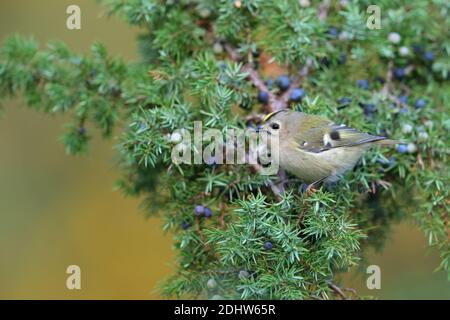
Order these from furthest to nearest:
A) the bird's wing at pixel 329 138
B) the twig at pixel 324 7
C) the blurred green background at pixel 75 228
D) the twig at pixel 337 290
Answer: the blurred green background at pixel 75 228 → the twig at pixel 324 7 → the bird's wing at pixel 329 138 → the twig at pixel 337 290

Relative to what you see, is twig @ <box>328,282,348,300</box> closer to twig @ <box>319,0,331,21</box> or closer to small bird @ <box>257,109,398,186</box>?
small bird @ <box>257,109,398,186</box>

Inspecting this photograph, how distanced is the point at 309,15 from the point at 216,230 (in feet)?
3.25

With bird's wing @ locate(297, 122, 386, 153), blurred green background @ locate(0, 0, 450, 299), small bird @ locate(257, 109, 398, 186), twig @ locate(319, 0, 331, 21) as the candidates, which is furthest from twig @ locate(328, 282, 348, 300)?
blurred green background @ locate(0, 0, 450, 299)

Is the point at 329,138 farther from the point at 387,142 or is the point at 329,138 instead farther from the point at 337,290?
the point at 337,290

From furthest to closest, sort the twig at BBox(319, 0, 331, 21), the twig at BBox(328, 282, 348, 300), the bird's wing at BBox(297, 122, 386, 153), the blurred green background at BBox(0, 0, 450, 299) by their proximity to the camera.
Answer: the blurred green background at BBox(0, 0, 450, 299), the twig at BBox(319, 0, 331, 21), the bird's wing at BBox(297, 122, 386, 153), the twig at BBox(328, 282, 348, 300)

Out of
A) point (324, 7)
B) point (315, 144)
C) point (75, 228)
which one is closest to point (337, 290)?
point (315, 144)

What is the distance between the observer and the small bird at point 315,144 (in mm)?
2412

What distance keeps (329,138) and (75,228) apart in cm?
251

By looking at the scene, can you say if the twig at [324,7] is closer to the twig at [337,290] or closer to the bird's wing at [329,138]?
the bird's wing at [329,138]

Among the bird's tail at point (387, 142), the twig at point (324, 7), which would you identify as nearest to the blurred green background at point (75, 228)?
the twig at point (324, 7)

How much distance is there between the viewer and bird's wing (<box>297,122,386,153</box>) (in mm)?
2410

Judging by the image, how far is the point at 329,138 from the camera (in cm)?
246

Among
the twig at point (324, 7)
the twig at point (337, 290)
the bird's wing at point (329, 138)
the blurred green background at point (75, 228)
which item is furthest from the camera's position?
the blurred green background at point (75, 228)
